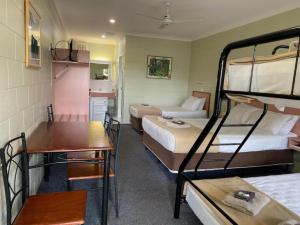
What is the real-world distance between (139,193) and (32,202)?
51.8 inches

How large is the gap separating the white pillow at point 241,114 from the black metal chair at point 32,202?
304 cm

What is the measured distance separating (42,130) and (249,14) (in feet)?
12.9

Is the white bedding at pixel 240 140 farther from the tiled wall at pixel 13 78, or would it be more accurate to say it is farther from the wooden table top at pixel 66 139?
the tiled wall at pixel 13 78

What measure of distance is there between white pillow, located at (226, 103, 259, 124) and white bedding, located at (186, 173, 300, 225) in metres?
1.63

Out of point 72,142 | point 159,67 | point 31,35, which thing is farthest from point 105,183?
point 159,67

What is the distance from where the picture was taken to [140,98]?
6.45 metres

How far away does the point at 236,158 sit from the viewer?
9.95 feet

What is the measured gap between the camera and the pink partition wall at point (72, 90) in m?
4.07

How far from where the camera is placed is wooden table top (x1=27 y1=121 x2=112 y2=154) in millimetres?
1757

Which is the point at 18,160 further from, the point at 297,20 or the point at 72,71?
the point at 297,20

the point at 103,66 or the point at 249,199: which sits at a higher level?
the point at 103,66

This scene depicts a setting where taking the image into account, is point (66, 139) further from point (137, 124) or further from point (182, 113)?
point (182, 113)

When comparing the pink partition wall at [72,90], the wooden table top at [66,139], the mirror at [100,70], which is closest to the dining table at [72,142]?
the wooden table top at [66,139]

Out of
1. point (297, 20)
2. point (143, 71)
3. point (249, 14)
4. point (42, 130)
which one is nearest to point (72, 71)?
point (42, 130)
